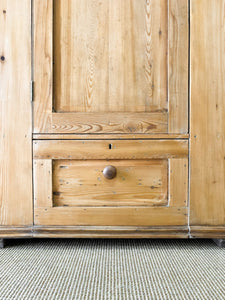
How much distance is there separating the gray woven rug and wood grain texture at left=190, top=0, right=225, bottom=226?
13cm

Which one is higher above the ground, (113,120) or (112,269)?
(113,120)

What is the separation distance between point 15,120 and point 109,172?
0.37 meters

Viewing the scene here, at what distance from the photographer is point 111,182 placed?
36.5 inches

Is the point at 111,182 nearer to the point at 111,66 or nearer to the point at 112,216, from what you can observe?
the point at 112,216

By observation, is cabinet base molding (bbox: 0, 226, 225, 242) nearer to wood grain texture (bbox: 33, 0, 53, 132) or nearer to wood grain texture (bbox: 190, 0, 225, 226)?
wood grain texture (bbox: 190, 0, 225, 226)

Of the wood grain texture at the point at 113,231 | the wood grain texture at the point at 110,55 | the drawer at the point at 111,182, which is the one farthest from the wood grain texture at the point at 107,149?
the wood grain texture at the point at 113,231

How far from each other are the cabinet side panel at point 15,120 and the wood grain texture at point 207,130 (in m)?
0.56

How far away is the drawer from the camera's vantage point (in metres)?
0.92

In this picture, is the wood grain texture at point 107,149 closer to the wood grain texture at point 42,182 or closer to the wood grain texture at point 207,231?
the wood grain texture at point 42,182

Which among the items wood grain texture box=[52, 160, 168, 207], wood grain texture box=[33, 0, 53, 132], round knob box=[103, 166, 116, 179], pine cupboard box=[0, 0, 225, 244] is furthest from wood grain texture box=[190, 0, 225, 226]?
wood grain texture box=[33, 0, 53, 132]

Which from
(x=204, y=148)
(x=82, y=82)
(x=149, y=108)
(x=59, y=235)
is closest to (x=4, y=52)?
(x=82, y=82)

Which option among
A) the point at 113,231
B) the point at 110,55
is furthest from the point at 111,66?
the point at 113,231

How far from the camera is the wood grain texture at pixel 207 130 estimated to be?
911 millimetres

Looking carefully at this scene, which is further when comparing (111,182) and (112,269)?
(111,182)
